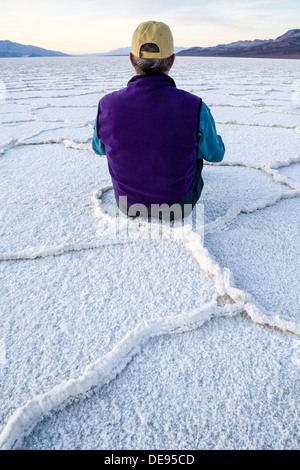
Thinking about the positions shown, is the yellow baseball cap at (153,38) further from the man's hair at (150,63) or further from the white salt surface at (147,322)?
the white salt surface at (147,322)

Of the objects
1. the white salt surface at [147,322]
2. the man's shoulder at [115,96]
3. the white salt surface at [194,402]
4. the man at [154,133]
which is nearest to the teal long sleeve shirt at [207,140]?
the man at [154,133]

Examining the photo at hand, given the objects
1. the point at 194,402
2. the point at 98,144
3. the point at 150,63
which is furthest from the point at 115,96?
the point at 194,402

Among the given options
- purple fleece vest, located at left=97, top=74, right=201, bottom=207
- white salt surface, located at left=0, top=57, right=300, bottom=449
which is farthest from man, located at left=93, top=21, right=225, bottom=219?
white salt surface, located at left=0, top=57, right=300, bottom=449

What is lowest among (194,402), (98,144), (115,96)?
(194,402)

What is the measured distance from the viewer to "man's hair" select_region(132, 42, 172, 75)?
102 centimetres

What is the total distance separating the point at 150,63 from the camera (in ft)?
3.43

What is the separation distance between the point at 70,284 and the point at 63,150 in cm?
151

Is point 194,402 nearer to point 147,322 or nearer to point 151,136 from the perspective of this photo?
point 147,322

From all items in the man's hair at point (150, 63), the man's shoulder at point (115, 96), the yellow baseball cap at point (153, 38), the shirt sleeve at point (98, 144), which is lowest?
the shirt sleeve at point (98, 144)

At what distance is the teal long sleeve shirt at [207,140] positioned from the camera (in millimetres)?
1106

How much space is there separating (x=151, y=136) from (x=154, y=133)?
0.01 metres

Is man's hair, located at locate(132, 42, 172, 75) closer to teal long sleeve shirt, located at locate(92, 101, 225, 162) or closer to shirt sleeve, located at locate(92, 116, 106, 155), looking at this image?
teal long sleeve shirt, located at locate(92, 101, 225, 162)
